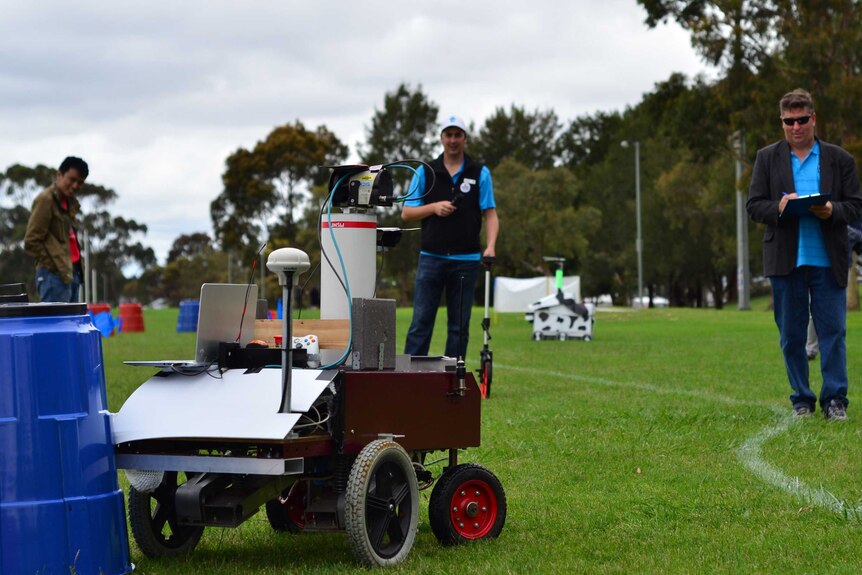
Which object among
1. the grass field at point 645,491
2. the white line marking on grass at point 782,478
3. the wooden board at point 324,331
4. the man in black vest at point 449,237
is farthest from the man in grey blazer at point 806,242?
the wooden board at point 324,331

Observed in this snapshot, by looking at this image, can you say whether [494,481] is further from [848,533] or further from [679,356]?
[679,356]

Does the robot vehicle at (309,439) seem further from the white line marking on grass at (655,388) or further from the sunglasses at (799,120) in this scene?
the white line marking on grass at (655,388)

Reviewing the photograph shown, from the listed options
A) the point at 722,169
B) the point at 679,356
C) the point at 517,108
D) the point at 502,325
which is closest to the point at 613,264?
the point at 517,108

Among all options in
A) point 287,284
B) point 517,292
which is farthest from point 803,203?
point 517,292

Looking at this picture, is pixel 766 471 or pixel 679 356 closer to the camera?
pixel 766 471

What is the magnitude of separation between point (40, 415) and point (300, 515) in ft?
4.38

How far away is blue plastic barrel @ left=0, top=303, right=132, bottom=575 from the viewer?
12.7 ft

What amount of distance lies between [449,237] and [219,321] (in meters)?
4.56

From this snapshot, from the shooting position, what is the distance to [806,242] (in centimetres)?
854

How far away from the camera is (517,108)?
294 feet

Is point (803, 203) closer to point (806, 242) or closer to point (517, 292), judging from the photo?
point (806, 242)

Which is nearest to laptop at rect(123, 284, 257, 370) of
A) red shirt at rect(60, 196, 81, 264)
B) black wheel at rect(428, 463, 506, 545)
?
black wheel at rect(428, 463, 506, 545)

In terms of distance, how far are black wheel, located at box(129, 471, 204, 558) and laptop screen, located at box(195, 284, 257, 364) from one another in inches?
19.0

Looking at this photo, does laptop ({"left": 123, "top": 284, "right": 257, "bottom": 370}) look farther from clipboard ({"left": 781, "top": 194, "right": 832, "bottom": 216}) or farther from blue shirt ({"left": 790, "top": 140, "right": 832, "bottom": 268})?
blue shirt ({"left": 790, "top": 140, "right": 832, "bottom": 268})
